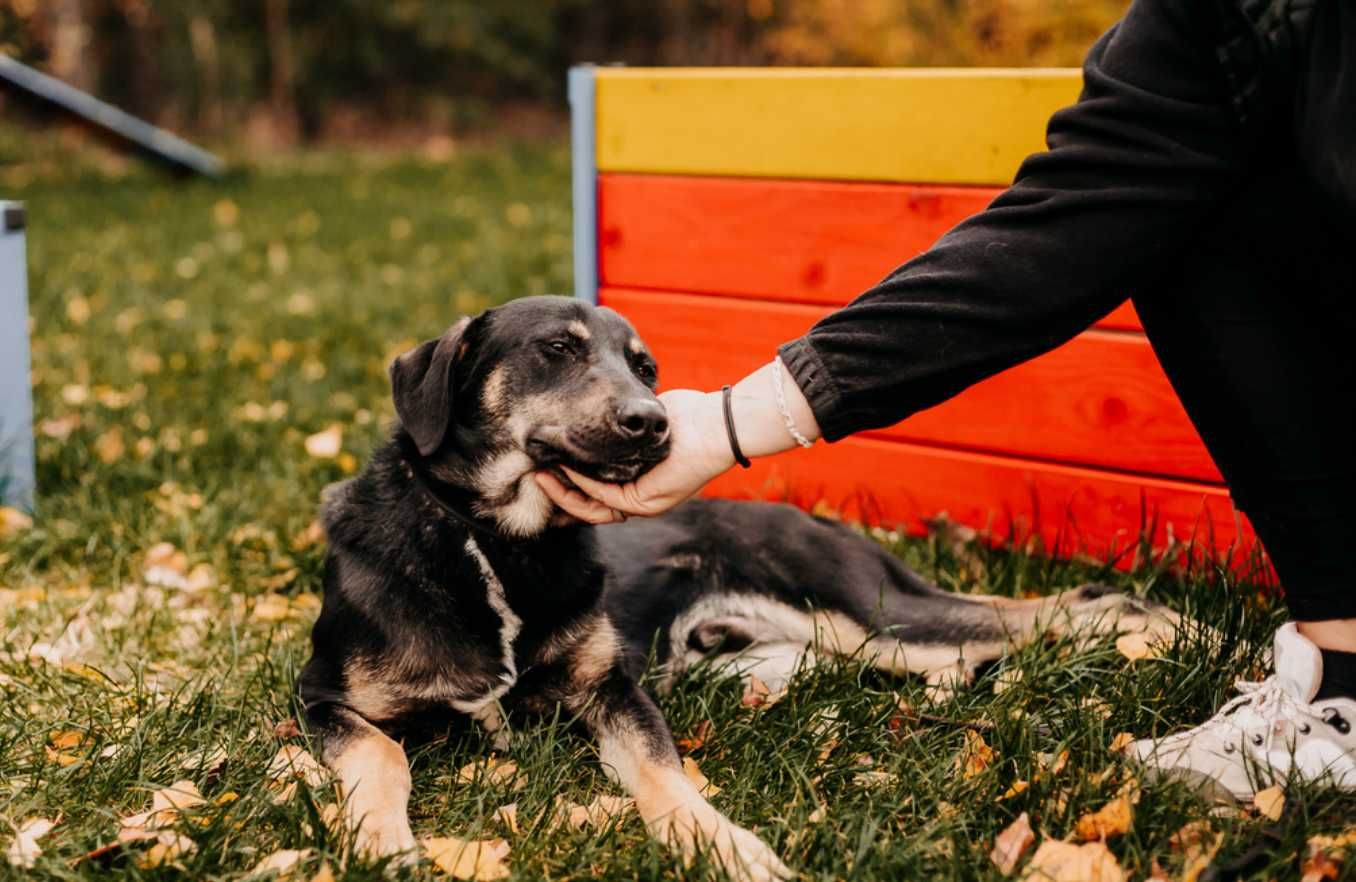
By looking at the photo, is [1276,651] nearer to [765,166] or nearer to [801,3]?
[765,166]

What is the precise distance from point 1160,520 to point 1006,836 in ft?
5.12

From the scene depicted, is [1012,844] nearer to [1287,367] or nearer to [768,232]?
[1287,367]

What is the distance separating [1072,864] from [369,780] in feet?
3.99

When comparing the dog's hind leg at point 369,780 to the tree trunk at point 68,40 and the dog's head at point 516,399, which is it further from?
the tree trunk at point 68,40

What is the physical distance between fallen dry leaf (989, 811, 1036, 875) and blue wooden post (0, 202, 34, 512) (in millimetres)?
3206

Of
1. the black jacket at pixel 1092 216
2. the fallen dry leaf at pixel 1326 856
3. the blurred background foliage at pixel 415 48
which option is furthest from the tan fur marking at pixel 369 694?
the blurred background foliage at pixel 415 48

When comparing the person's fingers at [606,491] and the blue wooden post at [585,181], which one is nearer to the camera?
the person's fingers at [606,491]

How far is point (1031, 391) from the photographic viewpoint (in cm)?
367

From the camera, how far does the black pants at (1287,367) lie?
2270 millimetres

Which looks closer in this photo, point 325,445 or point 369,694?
→ point 369,694

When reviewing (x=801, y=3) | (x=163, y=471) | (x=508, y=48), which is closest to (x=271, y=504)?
(x=163, y=471)

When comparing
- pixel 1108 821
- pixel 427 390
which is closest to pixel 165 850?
pixel 427 390

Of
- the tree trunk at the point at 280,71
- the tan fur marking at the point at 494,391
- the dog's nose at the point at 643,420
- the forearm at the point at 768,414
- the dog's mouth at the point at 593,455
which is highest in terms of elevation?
the forearm at the point at 768,414

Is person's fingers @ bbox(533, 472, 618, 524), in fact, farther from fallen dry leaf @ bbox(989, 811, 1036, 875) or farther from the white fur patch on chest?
fallen dry leaf @ bbox(989, 811, 1036, 875)
